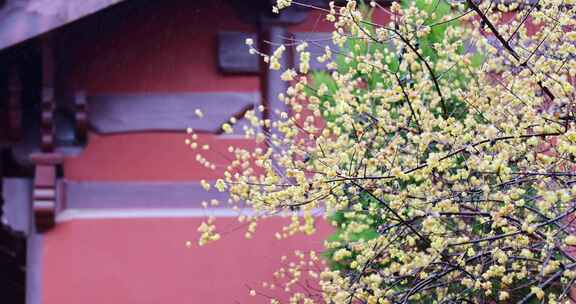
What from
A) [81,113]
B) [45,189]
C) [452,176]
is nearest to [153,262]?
[45,189]

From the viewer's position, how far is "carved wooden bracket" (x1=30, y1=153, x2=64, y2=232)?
558cm

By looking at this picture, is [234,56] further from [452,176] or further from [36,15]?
[452,176]

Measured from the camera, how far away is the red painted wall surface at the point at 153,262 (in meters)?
5.67

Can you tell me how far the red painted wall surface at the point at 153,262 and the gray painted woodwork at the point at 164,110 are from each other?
1.92 feet

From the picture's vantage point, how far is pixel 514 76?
425cm

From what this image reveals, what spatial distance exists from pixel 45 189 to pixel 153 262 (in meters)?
0.77

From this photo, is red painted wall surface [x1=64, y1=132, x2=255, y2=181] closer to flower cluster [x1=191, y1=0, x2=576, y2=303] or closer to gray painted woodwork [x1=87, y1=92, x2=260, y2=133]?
gray painted woodwork [x1=87, y1=92, x2=260, y2=133]

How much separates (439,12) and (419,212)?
1.76m

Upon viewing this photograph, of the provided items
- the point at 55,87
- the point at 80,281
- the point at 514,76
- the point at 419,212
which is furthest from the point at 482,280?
the point at 55,87

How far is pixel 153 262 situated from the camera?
5746 millimetres

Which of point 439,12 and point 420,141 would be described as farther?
point 439,12

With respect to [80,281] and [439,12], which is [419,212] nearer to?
[439,12]

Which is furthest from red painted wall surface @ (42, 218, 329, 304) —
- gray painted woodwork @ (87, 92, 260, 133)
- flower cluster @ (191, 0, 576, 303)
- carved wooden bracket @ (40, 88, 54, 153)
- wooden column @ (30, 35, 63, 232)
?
flower cluster @ (191, 0, 576, 303)

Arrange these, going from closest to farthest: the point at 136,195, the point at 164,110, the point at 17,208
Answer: the point at 17,208
the point at 136,195
the point at 164,110
